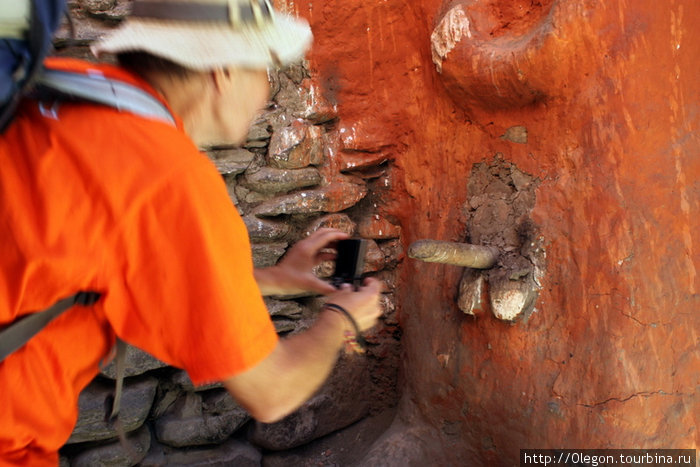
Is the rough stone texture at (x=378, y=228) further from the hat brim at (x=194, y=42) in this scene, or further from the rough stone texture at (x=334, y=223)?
the hat brim at (x=194, y=42)

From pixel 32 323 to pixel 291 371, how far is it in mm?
348

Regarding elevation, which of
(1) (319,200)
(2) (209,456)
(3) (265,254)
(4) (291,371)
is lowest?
(2) (209,456)

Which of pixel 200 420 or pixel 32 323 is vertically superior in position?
pixel 32 323

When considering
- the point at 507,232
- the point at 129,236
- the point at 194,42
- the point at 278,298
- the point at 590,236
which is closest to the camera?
the point at 129,236

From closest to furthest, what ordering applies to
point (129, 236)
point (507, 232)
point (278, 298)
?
1. point (129, 236)
2. point (507, 232)
3. point (278, 298)

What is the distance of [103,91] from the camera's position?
78 centimetres

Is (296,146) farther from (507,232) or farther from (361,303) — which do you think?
(361,303)

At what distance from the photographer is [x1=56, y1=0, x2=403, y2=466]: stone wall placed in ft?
6.27

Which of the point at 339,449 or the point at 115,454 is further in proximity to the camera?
the point at 339,449

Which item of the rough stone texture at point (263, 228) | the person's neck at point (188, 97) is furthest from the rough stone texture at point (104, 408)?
the person's neck at point (188, 97)

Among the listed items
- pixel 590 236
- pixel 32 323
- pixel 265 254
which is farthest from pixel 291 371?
pixel 265 254

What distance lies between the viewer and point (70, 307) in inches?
31.4

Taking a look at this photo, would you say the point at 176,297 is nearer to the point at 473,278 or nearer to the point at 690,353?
the point at 473,278

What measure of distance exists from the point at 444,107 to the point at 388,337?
0.91 metres
